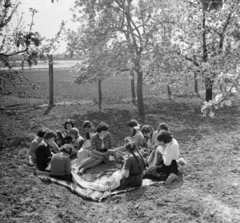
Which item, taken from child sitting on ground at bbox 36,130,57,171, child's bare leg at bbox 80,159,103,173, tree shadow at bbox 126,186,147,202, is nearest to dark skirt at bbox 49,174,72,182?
child sitting on ground at bbox 36,130,57,171

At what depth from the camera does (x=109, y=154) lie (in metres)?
8.98

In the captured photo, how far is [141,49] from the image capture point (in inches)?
596

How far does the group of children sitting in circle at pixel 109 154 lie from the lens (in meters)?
7.05

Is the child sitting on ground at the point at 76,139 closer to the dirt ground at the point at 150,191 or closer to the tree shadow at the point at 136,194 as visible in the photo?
the dirt ground at the point at 150,191

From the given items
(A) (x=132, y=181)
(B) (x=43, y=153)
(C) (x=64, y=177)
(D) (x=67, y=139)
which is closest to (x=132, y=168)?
(A) (x=132, y=181)

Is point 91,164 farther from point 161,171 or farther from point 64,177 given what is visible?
point 161,171

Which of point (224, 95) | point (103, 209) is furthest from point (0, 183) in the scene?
point (224, 95)

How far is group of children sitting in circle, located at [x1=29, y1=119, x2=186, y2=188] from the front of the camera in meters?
7.05

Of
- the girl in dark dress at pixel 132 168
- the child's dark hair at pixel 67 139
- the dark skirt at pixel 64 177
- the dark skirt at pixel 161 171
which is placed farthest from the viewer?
the child's dark hair at pixel 67 139

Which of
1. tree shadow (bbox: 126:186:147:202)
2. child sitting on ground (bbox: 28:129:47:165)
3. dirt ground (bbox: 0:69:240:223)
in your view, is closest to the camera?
dirt ground (bbox: 0:69:240:223)

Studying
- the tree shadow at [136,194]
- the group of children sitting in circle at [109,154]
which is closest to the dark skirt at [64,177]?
the group of children sitting in circle at [109,154]

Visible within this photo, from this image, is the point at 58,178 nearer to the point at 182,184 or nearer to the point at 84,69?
the point at 182,184

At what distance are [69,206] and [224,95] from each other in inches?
152

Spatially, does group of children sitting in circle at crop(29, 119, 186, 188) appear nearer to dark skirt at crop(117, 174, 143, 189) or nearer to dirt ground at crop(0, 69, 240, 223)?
dark skirt at crop(117, 174, 143, 189)
